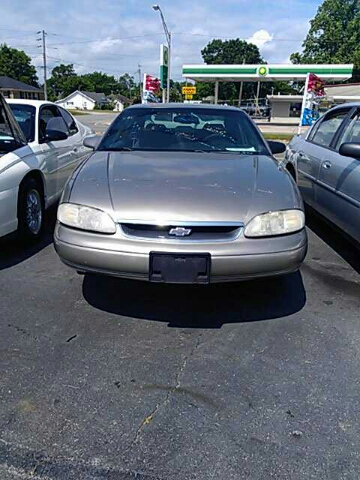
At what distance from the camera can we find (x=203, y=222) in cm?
258

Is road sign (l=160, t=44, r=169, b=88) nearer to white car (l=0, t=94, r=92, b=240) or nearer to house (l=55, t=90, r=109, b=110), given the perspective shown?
white car (l=0, t=94, r=92, b=240)

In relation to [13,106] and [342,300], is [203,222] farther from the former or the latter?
[13,106]

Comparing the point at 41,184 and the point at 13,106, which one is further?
the point at 13,106

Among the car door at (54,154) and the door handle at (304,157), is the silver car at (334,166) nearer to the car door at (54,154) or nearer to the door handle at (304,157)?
the door handle at (304,157)

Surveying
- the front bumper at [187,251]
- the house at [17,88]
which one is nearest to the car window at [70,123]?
the front bumper at [187,251]

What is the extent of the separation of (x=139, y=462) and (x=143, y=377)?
0.60m

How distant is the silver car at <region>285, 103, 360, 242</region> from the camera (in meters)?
3.73

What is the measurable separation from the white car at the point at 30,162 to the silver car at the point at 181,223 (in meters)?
A: 1.05

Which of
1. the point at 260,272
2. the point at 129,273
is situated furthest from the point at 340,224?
the point at 129,273

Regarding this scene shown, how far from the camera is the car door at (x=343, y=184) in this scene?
12.2 ft

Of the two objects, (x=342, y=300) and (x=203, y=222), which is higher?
(x=203, y=222)

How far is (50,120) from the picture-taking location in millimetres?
5223

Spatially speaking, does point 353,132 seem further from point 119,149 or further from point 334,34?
point 334,34

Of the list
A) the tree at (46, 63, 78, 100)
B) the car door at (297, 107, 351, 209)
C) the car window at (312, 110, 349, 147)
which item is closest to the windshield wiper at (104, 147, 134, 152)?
the car door at (297, 107, 351, 209)
